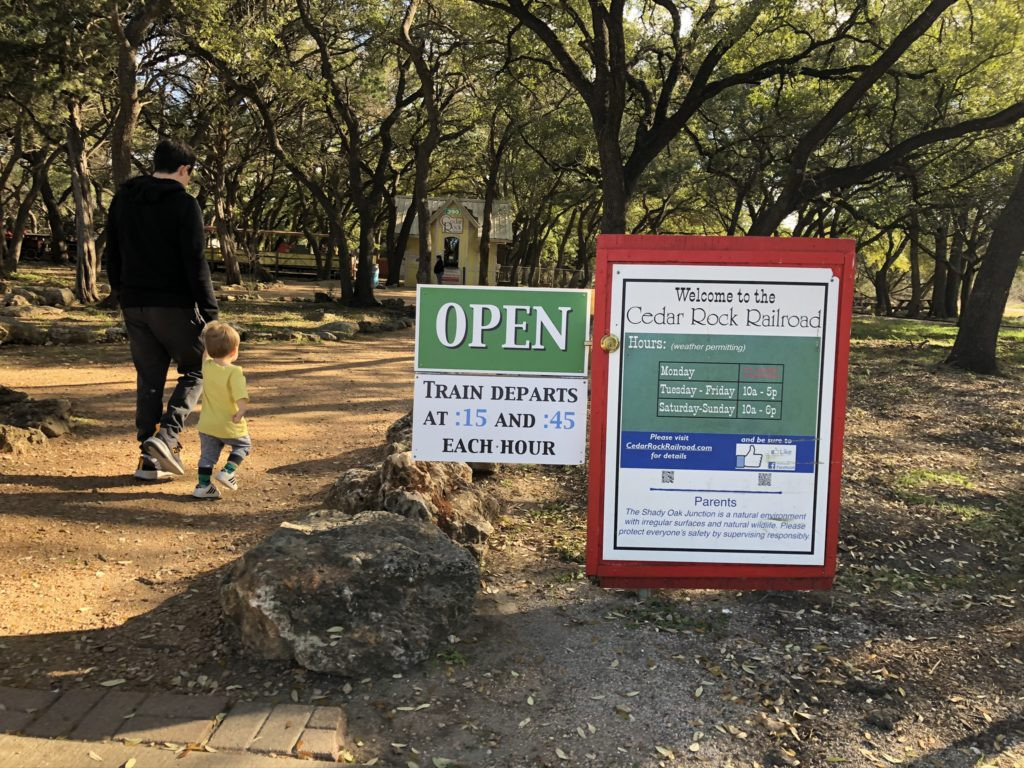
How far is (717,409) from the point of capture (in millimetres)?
3432

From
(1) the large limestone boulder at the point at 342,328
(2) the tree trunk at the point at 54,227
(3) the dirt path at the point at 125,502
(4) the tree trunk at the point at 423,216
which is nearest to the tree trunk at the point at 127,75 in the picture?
(1) the large limestone boulder at the point at 342,328

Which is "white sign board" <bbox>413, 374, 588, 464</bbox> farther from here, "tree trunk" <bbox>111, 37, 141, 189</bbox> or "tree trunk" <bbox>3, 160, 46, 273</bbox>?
"tree trunk" <bbox>3, 160, 46, 273</bbox>

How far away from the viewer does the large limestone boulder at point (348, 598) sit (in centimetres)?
289

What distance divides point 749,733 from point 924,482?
12.2 ft

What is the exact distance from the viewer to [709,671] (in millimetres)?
3018

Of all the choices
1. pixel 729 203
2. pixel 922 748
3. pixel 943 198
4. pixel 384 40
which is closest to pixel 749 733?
pixel 922 748

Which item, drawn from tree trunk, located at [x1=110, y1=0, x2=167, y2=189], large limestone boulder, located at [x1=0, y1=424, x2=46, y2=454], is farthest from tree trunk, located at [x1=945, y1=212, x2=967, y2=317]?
large limestone boulder, located at [x1=0, y1=424, x2=46, y2=454]

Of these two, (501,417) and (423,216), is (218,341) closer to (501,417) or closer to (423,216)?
(501,417)

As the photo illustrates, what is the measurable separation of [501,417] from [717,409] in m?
0.95

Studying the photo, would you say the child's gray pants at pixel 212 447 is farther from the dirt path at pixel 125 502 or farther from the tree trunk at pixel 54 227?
the tree trunk at pixel 54 227

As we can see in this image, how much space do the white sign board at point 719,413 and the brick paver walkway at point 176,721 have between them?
150 centimetres

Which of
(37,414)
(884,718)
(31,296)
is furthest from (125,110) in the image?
(884,718)

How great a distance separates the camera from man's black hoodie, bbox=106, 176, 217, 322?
4625 millimetres

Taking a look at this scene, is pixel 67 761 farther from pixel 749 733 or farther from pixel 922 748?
pixel 922 748
